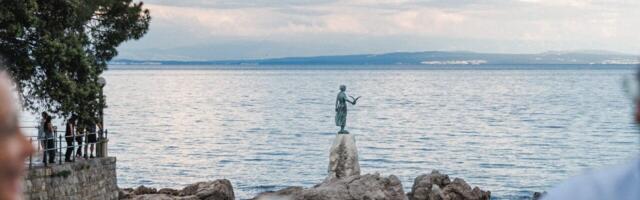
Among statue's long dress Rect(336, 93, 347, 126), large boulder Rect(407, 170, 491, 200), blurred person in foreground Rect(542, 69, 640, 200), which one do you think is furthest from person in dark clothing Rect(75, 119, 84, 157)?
blurred person in foreground Rect(542, 69, 640, 200)

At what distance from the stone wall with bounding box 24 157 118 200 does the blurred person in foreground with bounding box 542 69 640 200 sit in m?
18.6

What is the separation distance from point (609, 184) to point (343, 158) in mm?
28249

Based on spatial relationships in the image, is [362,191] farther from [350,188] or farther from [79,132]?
[79,132]

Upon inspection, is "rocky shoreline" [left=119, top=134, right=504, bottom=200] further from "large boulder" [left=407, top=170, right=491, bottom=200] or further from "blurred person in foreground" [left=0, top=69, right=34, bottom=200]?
"blurred person in foreground" [left=0, top=69, right=34, bottom=200]

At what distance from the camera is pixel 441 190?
3005 cm

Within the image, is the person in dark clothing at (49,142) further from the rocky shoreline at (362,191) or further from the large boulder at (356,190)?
the large boulder at (356,190)

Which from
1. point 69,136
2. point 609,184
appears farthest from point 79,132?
point 609,184

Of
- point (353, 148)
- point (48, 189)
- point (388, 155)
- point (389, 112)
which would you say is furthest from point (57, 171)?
point (389, 112)

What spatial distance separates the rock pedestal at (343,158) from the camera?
29.5m

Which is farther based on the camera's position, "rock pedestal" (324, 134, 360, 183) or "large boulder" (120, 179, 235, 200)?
"large boulder" (120, 179, 235, 200)

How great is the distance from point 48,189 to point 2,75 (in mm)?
19653

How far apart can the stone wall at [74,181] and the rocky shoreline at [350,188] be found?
3.99 m

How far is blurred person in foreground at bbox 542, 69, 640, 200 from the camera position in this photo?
158 centimetres

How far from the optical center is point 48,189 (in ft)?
66.9
